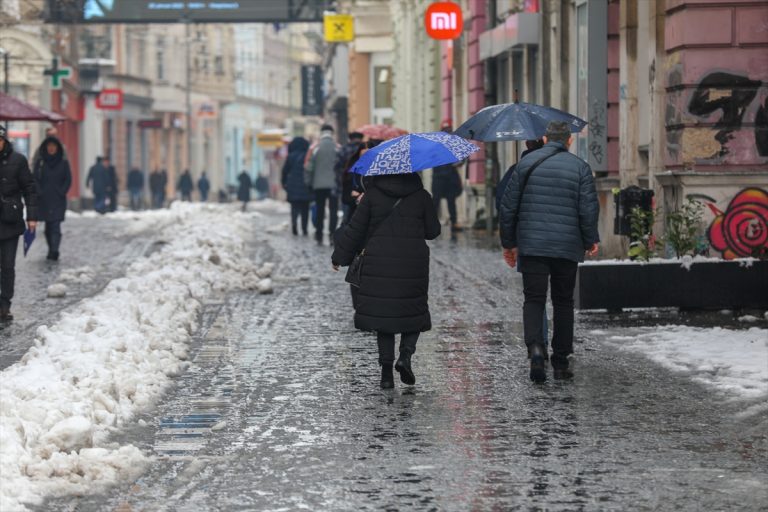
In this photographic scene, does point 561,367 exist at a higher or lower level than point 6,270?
lower

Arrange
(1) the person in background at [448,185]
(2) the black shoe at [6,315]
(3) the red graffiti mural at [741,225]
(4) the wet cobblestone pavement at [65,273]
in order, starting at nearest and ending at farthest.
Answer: (4) the wet cobblestone pavement at [65,273] < (2) the black shoe at [6,315] < (3) the red graffiti mural at [741,225] < (1) the person in background at [448,185]

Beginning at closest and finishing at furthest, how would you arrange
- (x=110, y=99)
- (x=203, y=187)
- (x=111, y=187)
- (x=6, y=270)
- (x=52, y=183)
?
1. (x=6, y=270)
2. (x=52, y=183)
3. (x=111, y=187)
4. (x=110, y=99)
5. (x=203, y=187)

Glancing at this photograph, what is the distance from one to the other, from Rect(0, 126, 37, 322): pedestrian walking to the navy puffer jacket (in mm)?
5781

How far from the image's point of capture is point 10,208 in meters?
14.9

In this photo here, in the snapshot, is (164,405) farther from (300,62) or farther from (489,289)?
(300,62)

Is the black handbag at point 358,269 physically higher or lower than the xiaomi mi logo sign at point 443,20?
lower

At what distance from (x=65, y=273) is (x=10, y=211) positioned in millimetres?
4835

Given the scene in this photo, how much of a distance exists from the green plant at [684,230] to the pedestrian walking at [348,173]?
9.34 feet

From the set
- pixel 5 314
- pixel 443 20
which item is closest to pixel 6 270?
pixel 5 314

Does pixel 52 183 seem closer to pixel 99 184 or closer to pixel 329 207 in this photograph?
pixel 329 207

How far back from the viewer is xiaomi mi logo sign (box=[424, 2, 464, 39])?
105ft

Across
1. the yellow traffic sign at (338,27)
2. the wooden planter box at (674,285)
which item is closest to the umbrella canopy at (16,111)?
the wooden planter box at (674,285)

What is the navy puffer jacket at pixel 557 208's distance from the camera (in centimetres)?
1050

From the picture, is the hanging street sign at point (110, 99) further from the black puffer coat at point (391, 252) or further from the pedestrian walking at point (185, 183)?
the black puffer coat at point (391, 252)
